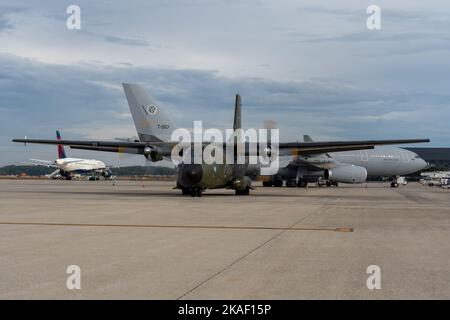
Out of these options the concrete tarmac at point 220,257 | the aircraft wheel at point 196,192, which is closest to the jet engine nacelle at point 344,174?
the aircraft wheel at point 196,192

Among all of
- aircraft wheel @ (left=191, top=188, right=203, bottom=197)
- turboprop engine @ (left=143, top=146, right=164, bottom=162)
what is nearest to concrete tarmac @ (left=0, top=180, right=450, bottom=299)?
aircraft wheel @ (left=191, top=188, right=203, bottom=197)

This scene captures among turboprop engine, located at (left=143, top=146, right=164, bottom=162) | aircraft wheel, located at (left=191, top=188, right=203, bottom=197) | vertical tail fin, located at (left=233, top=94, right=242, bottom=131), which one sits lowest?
aircraft wheel, located at (left=191, top=188, right=203, bottom=197)

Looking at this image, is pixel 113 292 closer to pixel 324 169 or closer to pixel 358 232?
pixel 358 232

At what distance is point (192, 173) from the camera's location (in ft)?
105

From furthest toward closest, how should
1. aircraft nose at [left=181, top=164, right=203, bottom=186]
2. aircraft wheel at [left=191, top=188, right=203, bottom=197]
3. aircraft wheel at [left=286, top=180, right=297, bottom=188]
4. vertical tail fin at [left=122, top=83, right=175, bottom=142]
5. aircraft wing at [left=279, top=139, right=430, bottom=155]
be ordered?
aircraft wheel at [left=286, top=180, right=297, bottom=188] < vertical tail fin at [left=122, top=83, right=175, bottom=142] < aircraft wing at [left=279, top=139, right=430, bottom=155] < aircraft wheel at [left=191, top=188, right=203, bottom=197] < aircraft nose at [left=181, top=164, right=203, bottom=186]

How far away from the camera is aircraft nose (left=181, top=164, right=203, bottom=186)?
32.1m

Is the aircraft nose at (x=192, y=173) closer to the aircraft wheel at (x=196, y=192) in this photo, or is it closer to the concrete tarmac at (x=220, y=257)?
the aircraft wheel at (x=196, y=192)

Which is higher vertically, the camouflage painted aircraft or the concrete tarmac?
the camouflage painted aircraft

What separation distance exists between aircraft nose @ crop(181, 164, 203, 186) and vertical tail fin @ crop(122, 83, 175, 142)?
14562 millimetres

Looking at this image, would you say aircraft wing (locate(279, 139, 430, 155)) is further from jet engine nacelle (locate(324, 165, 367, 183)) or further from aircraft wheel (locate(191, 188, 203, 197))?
jet engine nacelle (locate(324, 165, 367, 183))

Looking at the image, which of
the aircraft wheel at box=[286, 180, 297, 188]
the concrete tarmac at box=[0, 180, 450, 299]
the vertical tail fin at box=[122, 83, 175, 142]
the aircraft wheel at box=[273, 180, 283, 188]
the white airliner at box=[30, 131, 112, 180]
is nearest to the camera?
the concrete tarmac at box=[0, 180, 450, 299]

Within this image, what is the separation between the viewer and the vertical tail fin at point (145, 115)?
1853 inches

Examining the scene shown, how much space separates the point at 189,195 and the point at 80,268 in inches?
1015

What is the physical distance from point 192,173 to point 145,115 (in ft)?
54.7
